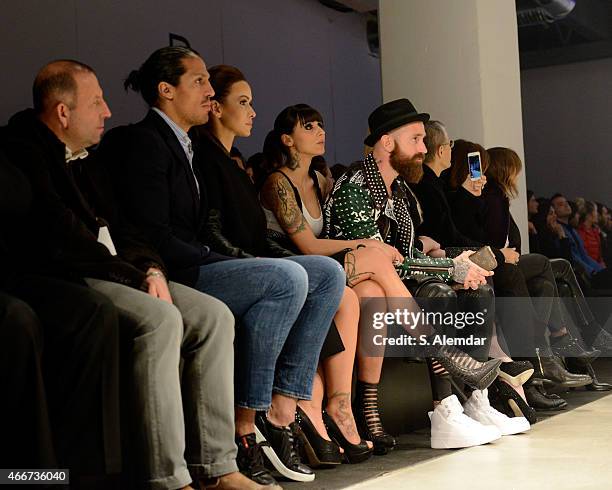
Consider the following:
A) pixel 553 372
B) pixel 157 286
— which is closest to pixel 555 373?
pixel 553 372

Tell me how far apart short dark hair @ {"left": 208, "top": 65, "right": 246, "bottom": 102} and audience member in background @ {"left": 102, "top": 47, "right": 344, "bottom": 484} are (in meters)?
0.20

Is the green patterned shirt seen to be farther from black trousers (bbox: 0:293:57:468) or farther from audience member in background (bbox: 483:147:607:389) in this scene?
black trousers (bbox: 0:293:57:468)

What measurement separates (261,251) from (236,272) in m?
0.47

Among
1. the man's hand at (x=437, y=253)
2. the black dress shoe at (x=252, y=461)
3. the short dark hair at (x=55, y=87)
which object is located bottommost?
the black dress shoe at (x=252, y=461)

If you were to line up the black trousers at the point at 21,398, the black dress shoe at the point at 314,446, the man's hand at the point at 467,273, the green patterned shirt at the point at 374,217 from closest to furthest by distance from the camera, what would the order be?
1. the black trousers at the point at 21,398
2. the black dress shoe at the point at 314,446
3. the green patterned shirt at the point at 374,217
4. the man's hand at the point at 467,273

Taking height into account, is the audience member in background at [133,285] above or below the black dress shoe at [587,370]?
above

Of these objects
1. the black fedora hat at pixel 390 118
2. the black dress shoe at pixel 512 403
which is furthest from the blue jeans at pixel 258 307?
the black dress shoe at pixel 512 403

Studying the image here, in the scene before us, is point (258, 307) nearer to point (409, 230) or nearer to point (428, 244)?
point (409, 230)

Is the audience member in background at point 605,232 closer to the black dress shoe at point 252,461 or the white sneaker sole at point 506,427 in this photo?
the white sneaker sole at point 506,427

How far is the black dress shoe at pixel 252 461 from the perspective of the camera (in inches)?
99.2

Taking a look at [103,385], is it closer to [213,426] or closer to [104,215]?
[213,426]

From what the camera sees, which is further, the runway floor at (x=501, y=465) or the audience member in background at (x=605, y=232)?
the audience member in background at (x=605, y=232)

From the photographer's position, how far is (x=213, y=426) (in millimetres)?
2367

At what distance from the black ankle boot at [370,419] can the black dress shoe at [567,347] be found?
5.55 ft
